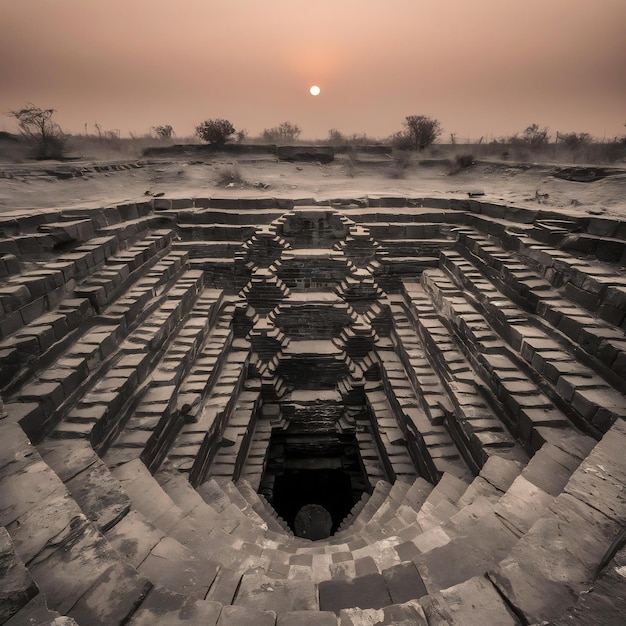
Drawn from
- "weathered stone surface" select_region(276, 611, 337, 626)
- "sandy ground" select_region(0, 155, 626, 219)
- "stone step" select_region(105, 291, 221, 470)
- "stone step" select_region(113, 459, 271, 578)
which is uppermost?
"sandy ground" select_region(0, 155, 626, 219)

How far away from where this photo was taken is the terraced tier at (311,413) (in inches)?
76.0

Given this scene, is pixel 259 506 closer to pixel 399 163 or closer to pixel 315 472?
pixel 315 472

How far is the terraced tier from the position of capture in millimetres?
1930

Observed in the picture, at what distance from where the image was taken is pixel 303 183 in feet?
40.4

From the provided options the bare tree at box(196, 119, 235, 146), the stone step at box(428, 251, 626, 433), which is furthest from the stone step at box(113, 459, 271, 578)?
the bare tree at box(196, 119, 235, 146)

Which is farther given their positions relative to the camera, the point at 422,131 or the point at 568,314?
the point at 422,131

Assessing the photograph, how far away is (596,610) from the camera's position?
4.88 ft

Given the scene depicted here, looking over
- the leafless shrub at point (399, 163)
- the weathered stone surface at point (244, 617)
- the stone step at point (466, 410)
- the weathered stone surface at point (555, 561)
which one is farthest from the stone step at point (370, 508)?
the leafless shrub at point (399, 163)

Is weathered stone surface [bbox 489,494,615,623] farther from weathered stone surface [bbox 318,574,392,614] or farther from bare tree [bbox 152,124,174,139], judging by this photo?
bare tree [bbox 152,124,174,139]

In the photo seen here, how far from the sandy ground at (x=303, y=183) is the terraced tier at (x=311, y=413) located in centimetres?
274

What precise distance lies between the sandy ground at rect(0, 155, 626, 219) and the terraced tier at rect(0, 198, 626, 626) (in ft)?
9.00

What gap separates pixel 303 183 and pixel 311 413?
8712mm

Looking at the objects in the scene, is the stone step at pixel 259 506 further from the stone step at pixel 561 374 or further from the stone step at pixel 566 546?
the stone step at pixel 561 374

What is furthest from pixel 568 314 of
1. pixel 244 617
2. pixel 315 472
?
pixel 315 472
